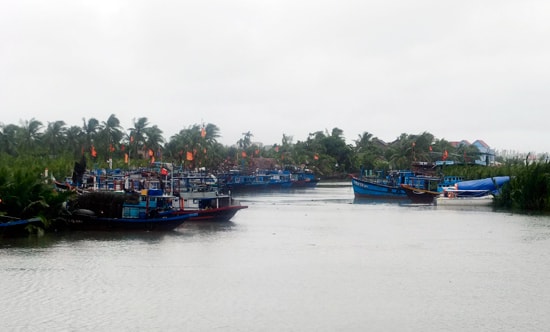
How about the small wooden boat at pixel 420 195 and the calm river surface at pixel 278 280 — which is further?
the small wooden boat at pixel 420 195

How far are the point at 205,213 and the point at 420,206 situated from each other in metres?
22.0

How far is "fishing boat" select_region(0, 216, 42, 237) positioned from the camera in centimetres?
2678

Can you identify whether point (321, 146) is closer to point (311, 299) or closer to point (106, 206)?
point (106, 206)

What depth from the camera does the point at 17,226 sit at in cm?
2717

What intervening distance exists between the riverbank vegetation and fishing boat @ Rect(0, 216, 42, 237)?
41cm

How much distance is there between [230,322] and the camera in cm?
1461

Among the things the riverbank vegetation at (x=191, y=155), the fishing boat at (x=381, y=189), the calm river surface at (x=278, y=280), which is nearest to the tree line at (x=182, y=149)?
the riverbank vegetation at (x=191, y=155)

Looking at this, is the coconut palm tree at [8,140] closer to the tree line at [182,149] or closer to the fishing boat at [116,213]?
the tree line at [182,149]

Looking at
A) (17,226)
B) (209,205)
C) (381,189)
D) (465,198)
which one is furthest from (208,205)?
(381,189)

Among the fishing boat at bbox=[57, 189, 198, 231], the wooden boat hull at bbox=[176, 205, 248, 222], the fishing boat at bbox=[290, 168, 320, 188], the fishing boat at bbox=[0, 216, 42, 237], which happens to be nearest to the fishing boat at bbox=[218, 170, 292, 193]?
the fishing boat at bbox=[290, 168, 320, 188]

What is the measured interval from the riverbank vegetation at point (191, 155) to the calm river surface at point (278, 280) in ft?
14.3

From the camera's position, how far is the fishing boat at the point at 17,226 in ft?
87.9

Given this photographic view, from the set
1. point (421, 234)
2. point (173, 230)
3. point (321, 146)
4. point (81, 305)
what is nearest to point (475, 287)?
point (81, 305)

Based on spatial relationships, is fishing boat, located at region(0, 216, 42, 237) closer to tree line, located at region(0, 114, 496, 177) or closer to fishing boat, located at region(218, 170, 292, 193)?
tree line, located at region(0, 114, 496, 177)
